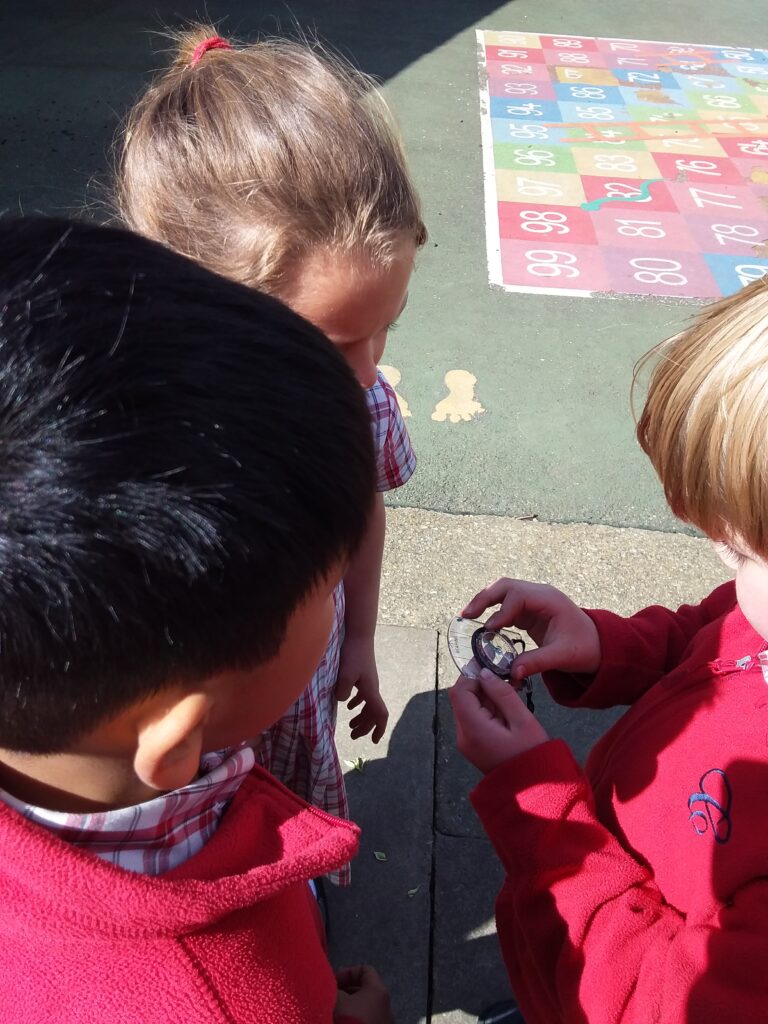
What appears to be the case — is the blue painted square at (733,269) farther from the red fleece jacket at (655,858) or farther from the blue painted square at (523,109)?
the red fleece jacket at (655,858)

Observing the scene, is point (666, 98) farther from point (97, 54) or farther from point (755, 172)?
point (97, 54)

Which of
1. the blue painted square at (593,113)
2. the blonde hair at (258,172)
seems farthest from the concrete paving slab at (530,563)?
the blue painted square at (593,113)

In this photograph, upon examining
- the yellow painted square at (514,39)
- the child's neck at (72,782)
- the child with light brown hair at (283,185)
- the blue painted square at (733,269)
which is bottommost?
the blue painted square at (733,269)

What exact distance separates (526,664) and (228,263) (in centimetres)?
88

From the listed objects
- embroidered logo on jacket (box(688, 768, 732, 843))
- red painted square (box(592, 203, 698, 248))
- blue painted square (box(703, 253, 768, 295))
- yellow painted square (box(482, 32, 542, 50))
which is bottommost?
blue painted square (box(703, 253, 768, 295))

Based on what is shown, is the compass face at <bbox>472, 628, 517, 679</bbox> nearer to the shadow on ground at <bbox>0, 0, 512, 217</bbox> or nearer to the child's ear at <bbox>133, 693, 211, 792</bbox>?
the child's ear at <bbox>133, 693, 211, 792</bbox>

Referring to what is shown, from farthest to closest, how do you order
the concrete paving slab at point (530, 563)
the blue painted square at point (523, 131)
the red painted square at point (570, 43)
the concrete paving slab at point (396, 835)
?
1. the red painted square at point (570, 43)
2. the blue painted square at point (523, 131)
3. the concrete paving slab at point (530, 563)
4. the concrete paving slab at point (396, 835)

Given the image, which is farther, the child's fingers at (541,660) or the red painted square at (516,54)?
the red painted square at (516,54)

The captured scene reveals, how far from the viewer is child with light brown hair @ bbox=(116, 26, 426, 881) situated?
4.65 feet

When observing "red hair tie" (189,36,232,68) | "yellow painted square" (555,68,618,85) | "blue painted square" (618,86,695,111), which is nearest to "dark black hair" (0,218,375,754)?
"red hair tie" (189,36,232,68)

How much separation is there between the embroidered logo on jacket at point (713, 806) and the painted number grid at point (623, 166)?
11.8 ft

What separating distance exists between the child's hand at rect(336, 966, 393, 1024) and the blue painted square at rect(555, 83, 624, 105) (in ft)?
22.3

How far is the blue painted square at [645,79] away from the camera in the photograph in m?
7.09

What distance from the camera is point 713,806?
118 centimetres
